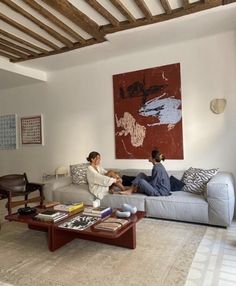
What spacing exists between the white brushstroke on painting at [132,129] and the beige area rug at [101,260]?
1.70 m

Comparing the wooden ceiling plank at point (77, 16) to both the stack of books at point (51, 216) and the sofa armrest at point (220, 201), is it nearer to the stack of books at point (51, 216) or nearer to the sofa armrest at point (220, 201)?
the stack of books at point (51, 216)

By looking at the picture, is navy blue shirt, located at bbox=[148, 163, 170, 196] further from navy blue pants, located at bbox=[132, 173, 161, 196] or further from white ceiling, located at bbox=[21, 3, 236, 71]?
white ceiling, located at bbox=[21, 3, 236, 71]

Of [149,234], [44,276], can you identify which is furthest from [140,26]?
[44,276]

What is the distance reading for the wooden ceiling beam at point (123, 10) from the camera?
281 centimetres

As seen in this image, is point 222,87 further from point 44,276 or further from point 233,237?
point 44,276

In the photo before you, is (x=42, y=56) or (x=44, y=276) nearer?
(x=44, y=276)

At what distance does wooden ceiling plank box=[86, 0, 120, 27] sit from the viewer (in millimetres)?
2795

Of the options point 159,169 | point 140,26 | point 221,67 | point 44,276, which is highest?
point 140,26

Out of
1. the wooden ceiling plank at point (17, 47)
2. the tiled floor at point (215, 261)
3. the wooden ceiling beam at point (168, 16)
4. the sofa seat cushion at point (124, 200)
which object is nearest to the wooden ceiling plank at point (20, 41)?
the wooden ceiling plank at point (17, 47)

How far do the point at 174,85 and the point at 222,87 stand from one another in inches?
29.3

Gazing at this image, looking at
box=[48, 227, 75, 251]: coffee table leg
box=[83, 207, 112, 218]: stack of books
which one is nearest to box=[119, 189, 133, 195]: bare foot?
box=[83, 207, 112, 218]: stack of books

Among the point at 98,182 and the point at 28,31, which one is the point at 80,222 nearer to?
the point at 98,182

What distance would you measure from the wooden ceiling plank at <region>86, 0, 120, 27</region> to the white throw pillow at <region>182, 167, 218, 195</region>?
7.82ft

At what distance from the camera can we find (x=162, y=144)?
4203mm
